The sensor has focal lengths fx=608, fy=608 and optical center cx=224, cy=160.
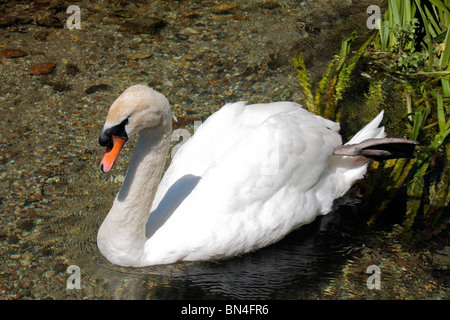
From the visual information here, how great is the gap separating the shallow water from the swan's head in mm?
1144

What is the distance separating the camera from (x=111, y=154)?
410 cm

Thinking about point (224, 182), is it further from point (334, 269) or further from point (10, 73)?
point (10, 73)

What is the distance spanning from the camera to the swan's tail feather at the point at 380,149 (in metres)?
5.41

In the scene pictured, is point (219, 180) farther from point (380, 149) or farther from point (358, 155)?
point (380, 149)

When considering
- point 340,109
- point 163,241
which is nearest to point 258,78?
point 340,109

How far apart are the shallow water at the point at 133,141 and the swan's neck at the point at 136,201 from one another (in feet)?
0.66

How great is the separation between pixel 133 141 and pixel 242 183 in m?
2.06

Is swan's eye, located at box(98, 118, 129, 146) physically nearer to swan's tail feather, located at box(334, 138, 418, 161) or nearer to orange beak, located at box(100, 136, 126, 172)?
orange beak, located at box(100, 136, 126, 172)

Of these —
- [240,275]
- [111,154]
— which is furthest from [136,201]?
[240,275]

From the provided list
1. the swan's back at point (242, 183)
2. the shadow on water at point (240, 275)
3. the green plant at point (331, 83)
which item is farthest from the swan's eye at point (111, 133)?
the green plant at point (331, 83)

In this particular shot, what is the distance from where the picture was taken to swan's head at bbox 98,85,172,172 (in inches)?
159

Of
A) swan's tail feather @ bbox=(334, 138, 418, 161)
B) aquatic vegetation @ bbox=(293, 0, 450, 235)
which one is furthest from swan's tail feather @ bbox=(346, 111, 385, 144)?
aquatic vegetation @ bbox=(293, 0, 450, 235)

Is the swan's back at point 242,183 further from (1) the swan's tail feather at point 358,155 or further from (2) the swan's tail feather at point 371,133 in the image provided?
(2) the swan's tail feather at point 371,133

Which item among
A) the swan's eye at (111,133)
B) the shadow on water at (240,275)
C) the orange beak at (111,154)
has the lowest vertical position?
the shadow on water at (240,275)
